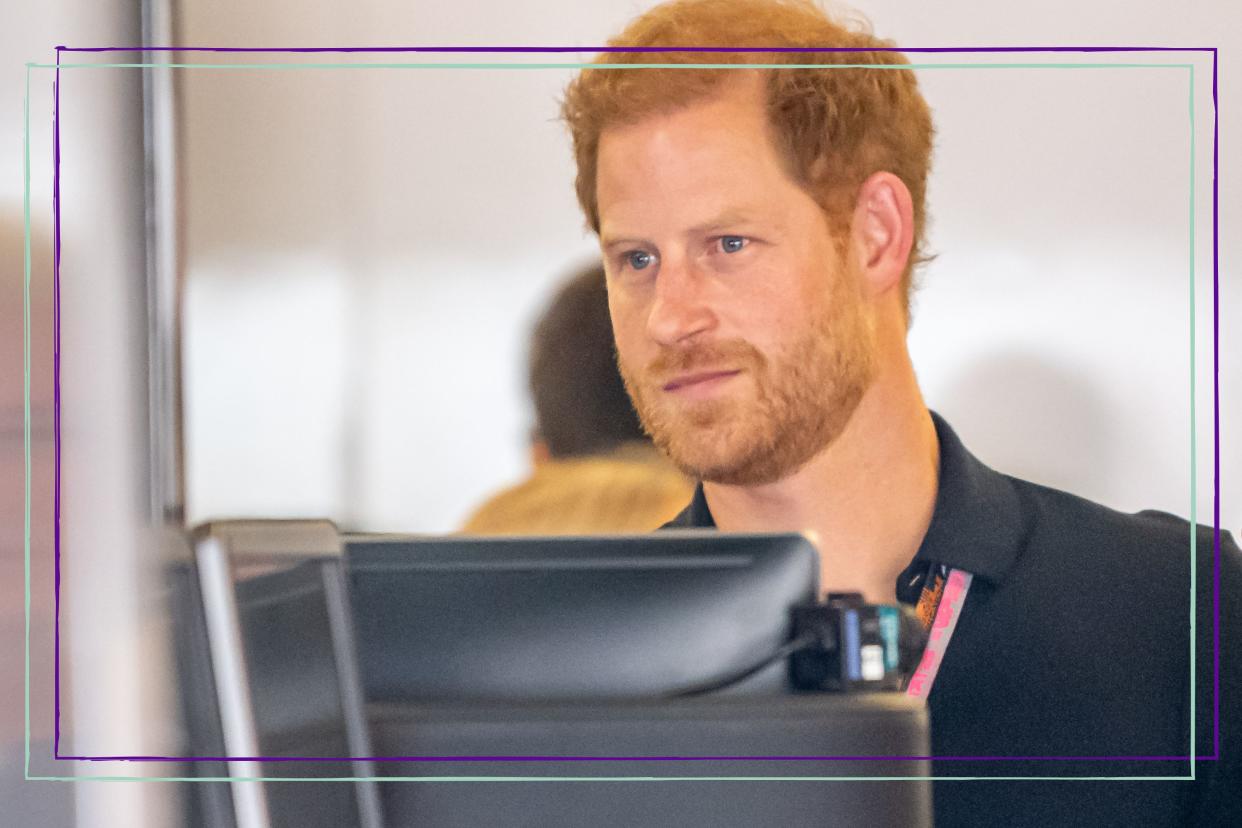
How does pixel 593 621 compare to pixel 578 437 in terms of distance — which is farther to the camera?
pixel 578 437

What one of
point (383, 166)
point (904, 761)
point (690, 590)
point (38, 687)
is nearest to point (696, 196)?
point (383, 166)

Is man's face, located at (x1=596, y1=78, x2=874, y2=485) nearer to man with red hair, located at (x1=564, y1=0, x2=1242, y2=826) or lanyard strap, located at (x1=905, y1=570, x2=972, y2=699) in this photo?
man with red hair, located at (x1=564, y1=0, x2=1242, y2=826)

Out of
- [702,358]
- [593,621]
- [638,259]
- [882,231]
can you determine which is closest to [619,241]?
[638,259]

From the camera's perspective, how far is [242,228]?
1313mm

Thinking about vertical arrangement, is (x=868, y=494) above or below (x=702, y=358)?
below

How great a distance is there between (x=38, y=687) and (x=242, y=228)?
0.47 m

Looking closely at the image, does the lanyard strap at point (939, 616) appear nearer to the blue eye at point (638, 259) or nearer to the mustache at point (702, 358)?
the mustache at point (702, 358)

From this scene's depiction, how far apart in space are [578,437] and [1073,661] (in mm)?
500

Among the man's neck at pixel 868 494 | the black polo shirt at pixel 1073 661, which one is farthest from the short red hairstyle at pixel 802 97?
the black polo shirt at pixel 1073 661

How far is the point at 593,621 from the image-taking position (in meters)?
1.00

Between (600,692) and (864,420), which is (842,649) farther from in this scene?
(864,420)

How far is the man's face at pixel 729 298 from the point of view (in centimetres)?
123

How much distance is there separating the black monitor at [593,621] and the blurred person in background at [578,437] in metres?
0.23

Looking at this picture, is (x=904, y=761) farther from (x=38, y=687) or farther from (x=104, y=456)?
(x=38, y=687)
